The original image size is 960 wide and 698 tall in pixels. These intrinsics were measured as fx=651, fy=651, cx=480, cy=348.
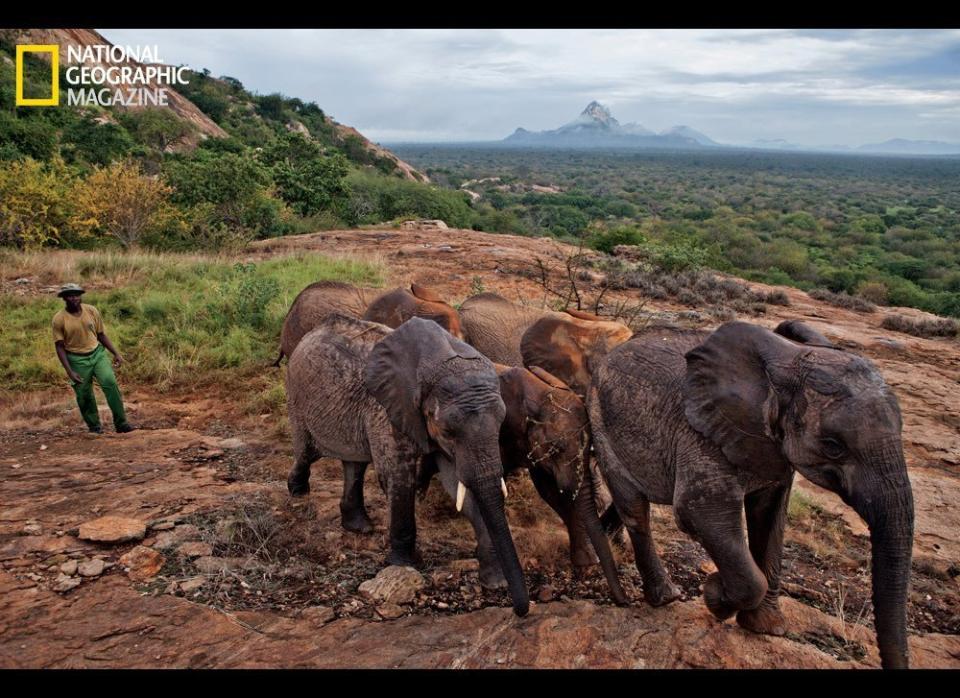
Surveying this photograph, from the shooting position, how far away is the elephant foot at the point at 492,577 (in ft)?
14.1

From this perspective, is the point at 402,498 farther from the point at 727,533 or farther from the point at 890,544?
the point at 890,544

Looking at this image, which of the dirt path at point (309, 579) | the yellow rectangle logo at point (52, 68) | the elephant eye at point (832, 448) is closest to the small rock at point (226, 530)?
the dirt path at point (309, 579)

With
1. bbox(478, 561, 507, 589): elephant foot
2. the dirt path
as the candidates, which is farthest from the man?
bbox(478, 561, 507, 589): elephant foot

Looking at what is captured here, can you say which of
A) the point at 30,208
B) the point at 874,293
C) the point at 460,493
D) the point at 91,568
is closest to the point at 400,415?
the point at 460,493

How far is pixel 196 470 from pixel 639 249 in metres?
16.5

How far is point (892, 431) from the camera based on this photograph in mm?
2775

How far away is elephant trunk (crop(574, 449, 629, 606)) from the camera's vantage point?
417cm

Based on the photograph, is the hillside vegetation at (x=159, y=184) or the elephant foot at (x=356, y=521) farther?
the hillside vegetation at (x=159, y=184)

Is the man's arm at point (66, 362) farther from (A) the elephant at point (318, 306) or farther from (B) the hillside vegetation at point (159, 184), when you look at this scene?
(B) the hillside vegetation at point (159, 184)

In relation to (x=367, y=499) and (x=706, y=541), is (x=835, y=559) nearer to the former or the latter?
(x=706, y=541)

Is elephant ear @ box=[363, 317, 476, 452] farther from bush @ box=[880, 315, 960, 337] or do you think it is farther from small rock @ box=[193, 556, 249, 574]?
bush @ box=[880, 315, 960, 337]

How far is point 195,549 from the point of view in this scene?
465cm

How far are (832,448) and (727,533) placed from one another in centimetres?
92

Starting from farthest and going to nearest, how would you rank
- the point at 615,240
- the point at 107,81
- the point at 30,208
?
the point at 107,81
the point at 615,240
the point at 30,208
